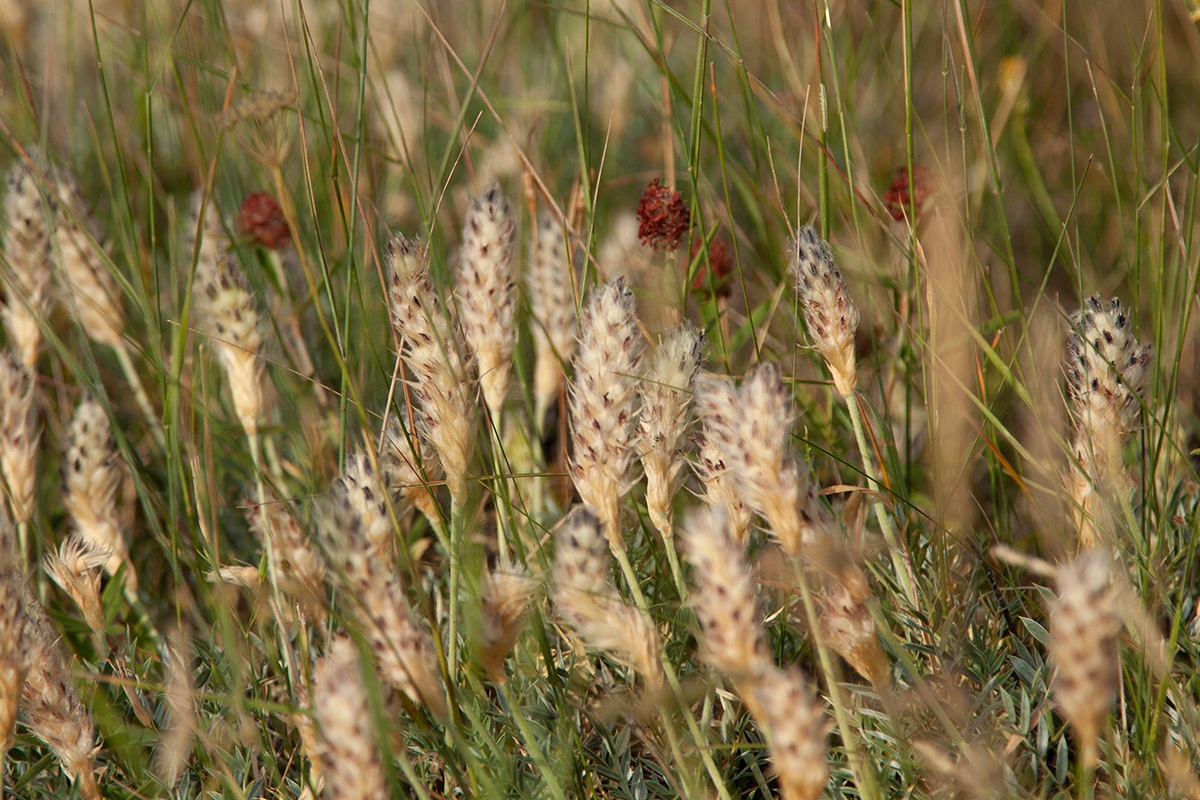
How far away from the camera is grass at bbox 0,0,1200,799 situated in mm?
1113

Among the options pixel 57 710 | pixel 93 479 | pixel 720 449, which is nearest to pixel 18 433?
pixel 93 479

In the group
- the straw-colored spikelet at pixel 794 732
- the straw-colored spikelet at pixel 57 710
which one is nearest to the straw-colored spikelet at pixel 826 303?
the straw-colored spikelet at pixel 794 732

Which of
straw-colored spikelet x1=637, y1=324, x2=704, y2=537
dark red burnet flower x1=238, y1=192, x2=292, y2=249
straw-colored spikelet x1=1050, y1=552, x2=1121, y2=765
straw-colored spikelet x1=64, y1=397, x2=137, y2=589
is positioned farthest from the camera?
dark red burnet flower x1=238, y1=192, x2=292, y2=249

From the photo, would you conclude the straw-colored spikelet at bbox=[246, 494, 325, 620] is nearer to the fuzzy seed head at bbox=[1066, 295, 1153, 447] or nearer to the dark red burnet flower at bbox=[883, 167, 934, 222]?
the fuzzy seed head at bbox=[1066, 295, 1153, 447]

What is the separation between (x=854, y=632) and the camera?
99 centimetres

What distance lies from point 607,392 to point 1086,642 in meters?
0.47

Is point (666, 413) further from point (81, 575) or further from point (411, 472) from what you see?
Result: point (81, 575)

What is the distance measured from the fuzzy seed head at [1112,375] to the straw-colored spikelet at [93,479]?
1285 millimetres

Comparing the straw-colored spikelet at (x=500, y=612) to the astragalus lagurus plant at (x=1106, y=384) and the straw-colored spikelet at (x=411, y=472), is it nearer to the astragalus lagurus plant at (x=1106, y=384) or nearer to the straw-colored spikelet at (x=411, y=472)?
the straw-colored spikelet at (x=411, y=472)

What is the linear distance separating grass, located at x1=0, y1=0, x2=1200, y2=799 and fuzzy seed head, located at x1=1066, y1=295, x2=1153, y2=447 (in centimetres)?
7

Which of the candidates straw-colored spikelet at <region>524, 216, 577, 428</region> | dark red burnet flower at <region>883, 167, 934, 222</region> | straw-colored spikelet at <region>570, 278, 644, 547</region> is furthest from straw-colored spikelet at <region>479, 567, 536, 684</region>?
dark red burnet flower at <region>883, 167, 934, 222</region>

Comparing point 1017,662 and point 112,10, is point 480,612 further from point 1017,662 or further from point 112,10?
point 112,10

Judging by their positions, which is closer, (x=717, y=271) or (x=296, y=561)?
(x=296, y=561)

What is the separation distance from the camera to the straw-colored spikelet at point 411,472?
1.21 metres
